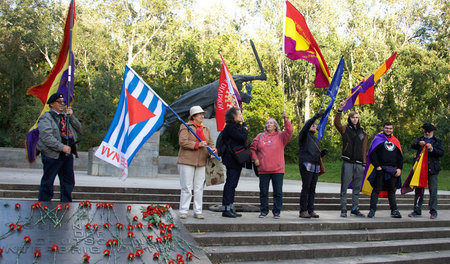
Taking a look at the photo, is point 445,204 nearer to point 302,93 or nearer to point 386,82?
point 386,82

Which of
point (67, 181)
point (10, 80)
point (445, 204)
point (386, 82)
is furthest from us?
point (386, 82)

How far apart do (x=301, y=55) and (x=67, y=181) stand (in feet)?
13.8

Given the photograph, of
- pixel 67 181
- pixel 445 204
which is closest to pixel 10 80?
pixel 67 181

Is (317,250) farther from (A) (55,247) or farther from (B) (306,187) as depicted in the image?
(A) (55,247)

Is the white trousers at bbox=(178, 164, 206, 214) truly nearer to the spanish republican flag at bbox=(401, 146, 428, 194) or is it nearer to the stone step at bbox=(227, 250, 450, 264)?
the stone step at bbox=(227, 250, 450, 264)

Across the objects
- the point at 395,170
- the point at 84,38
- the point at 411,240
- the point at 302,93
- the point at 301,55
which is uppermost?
the point at 84,38

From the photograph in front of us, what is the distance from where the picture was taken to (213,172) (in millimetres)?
6793

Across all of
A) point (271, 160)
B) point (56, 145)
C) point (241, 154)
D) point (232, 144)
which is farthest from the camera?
point (271, 160)

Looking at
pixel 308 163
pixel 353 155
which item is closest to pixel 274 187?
pixel 308 163

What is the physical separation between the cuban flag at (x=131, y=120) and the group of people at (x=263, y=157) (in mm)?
477

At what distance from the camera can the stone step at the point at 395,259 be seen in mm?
5809

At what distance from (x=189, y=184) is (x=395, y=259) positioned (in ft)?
9.97

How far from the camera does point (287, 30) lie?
7527mm

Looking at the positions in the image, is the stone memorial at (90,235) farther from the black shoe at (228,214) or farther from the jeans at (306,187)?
the jeans at (306,187)
